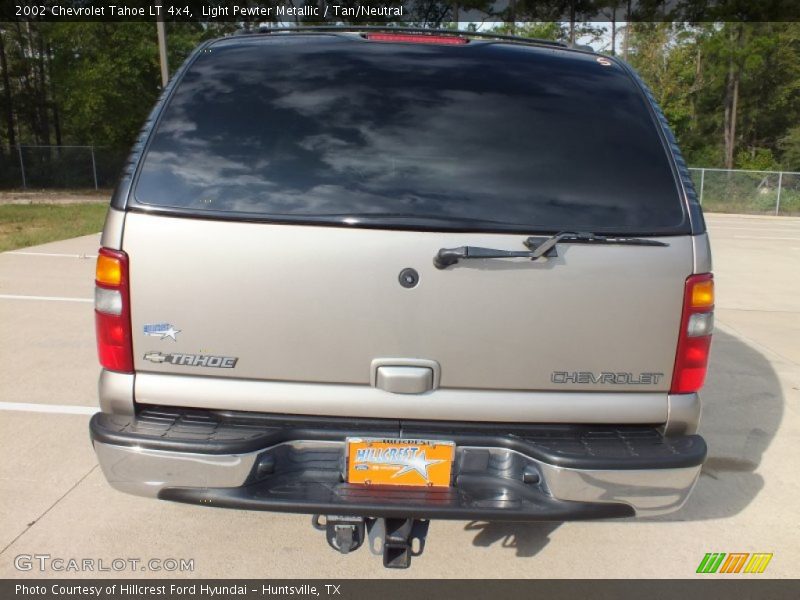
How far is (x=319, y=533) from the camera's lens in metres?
3.00

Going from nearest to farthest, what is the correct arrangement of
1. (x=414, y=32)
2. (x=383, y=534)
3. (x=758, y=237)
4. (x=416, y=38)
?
(x=383, y=534), (x=416, y=38), (x=414, y=32), (x=758, y=237)

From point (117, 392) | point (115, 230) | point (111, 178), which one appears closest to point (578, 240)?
point (115, 230)

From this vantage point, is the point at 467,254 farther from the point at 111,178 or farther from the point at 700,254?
the point at 111,178

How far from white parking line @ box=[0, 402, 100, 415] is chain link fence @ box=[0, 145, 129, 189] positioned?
2388cm

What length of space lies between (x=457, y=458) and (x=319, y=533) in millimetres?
1028

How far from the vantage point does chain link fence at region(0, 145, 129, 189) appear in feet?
84.8

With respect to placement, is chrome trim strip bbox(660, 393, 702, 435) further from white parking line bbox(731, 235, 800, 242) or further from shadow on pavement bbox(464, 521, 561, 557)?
white parking line bbox(731, 235, 800, 242)

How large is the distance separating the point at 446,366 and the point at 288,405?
21.9 inches

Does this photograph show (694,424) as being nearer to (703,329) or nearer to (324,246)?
(703,329)

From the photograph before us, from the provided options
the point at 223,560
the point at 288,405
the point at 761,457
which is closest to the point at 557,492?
the point at 288,405

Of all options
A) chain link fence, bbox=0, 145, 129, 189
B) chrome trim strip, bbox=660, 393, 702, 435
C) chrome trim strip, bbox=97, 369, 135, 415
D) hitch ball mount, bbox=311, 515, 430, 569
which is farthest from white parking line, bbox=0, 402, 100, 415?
chain link fence, bbox=0, 145, 129, 189

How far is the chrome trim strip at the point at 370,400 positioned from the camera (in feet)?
7.52

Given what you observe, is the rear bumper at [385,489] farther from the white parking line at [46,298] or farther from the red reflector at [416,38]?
the white parking line at [46,298]

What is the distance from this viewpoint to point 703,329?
234cm
